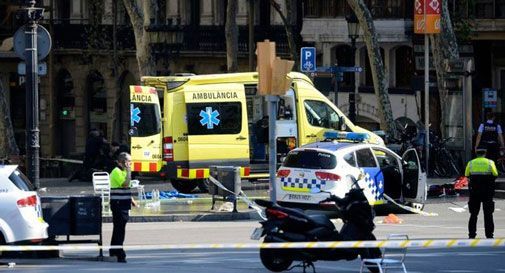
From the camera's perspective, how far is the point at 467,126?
43.1 metres

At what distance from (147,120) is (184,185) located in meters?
1.88

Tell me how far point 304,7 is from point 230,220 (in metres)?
30.0

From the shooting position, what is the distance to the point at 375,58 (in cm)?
4878

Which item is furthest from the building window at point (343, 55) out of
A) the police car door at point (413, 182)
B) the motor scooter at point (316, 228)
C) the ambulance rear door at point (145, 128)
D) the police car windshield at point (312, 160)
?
the motor scooter at point (316, 228)

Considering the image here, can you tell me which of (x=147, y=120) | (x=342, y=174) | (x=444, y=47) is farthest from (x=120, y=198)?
(x=444, y=47)

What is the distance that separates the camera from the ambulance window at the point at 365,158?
31.6m

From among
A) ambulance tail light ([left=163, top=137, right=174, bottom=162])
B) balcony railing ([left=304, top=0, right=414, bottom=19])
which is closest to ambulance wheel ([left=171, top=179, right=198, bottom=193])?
ambulance tail light ([left=163, top=137, right=174, bottom=162])

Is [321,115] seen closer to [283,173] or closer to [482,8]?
[283,173]

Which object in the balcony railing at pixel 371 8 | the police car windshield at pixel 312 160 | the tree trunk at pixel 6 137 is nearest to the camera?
the police car windshield at pixel 312 160

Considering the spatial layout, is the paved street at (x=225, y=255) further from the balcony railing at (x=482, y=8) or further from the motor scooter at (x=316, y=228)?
the balcony railing at (x=482, y=8)

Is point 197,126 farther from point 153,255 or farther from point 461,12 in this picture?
point 461,12

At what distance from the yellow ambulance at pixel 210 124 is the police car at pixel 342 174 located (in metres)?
4.28

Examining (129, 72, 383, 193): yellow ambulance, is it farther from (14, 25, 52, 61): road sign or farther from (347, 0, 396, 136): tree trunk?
(347, 0, 396, 136): tree trunk

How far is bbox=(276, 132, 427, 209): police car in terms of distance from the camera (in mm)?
30828
